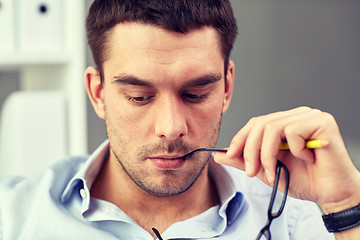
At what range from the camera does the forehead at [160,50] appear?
1.21 m

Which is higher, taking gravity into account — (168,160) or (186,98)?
(186,98)

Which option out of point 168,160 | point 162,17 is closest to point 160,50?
point 162,17

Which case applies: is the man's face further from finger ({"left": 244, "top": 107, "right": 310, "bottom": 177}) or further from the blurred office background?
the blurred office background

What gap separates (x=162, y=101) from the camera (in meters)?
1.21

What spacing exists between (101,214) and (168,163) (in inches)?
8.4

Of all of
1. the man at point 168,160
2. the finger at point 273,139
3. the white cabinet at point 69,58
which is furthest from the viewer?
the white cabinet at point 69,58

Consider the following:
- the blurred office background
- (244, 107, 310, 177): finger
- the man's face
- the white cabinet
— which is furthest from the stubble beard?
the blurred office background

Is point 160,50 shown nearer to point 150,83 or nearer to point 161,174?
point 150,83

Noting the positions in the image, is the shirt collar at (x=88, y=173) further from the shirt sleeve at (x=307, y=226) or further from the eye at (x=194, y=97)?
the shirt sleeve at (x=307, y=226)

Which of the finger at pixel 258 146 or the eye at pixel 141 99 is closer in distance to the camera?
the finger at pixel 258 146

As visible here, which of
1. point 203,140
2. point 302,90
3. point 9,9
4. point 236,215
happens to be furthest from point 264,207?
point 302,90

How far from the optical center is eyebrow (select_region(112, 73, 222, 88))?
3.99 feet

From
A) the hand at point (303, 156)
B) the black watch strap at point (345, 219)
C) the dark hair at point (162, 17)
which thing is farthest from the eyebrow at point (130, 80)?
the black watch strap at point (345, 219)

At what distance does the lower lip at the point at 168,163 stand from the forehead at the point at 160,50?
0.70 feet
